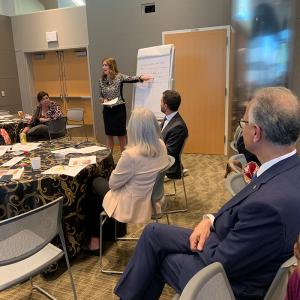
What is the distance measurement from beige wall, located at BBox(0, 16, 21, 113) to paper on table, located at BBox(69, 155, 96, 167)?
17.1 ft

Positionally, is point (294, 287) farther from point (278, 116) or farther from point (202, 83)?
point (202, 83)

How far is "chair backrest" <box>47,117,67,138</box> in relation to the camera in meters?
4.78

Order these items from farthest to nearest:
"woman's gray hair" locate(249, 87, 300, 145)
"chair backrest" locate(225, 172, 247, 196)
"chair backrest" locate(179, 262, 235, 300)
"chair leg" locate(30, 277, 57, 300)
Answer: "chair leg" locate(30, 277, 57, 300) < "chair backrest" locate(225, 172, 247, 196) < "woman's gray hair" locate(249, 87, 300, 145) < "chair backrest" locate(179, 262, 235, 300)

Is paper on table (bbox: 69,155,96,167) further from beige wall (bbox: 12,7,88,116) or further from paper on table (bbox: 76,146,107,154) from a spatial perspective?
beige wall (bbox: 12,7,88,116)

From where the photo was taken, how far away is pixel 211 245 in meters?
1.40

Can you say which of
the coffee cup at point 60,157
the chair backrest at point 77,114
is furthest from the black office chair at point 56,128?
the coffee cup at point 60,157

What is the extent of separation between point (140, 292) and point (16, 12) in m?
7.15

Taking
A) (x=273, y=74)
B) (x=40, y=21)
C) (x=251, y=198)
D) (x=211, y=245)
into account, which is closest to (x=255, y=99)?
(x=251, y=198)

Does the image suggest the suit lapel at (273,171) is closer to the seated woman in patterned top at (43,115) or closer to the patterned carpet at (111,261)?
the patterned carpet at (111,261)

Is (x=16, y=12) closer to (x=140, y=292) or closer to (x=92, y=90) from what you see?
(x=92, y=90)

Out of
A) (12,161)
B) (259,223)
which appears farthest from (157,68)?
(259,223)

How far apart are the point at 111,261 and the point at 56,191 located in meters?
0.72

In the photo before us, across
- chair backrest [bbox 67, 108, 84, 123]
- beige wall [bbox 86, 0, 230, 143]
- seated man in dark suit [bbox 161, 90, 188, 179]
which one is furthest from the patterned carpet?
chair backrest [bbox 67, 108, 84, 123]

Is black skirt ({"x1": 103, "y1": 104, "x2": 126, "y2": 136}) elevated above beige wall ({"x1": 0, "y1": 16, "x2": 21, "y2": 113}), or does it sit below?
below
